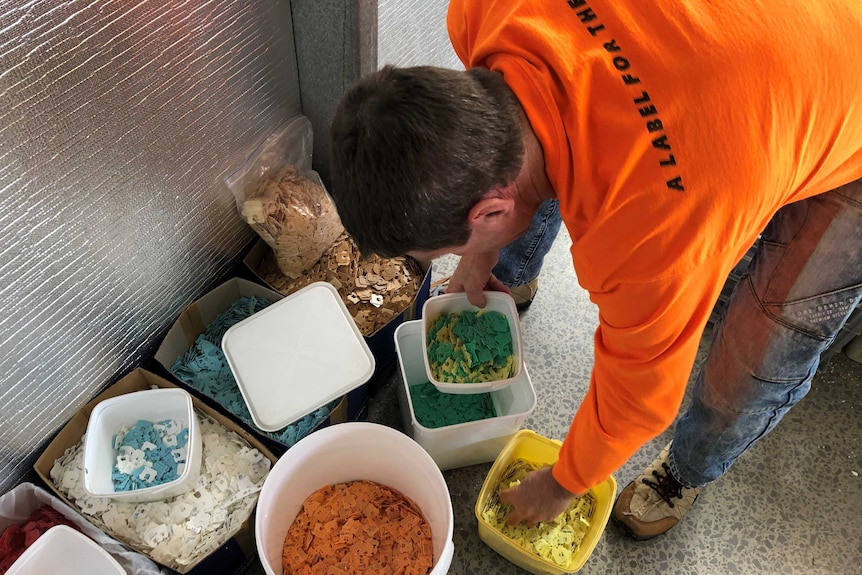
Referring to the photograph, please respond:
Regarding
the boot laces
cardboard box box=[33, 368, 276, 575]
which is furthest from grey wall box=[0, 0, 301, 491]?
the boot laces

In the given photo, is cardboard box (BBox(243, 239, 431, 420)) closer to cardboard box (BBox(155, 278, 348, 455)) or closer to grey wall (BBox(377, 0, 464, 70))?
cardboard box (BBox(155, 278, 348, 455))

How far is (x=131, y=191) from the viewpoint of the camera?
0.96 meters

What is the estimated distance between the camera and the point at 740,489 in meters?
1.31

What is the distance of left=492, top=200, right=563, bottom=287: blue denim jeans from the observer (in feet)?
4.07

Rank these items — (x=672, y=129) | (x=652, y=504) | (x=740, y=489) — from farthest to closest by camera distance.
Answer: (x=740, y=489) → (x=652, y=504) → (x=672, y=129)

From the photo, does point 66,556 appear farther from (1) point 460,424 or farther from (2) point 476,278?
(2) point 476,278

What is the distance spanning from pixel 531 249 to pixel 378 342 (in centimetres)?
40

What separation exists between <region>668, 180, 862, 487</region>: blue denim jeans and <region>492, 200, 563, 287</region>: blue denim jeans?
1.34 ft

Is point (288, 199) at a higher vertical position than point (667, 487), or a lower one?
higher

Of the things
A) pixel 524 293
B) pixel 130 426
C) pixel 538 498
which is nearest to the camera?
pixel 538 498

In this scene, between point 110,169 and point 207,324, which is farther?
point 207,324

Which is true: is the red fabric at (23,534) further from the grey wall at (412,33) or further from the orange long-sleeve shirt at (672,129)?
the grey wall at (412,33)

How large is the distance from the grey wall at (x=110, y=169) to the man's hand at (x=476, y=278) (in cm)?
49

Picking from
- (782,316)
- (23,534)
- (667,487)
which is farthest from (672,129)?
(23,534)
